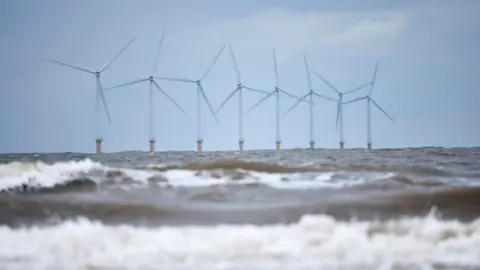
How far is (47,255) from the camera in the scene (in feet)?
20.2

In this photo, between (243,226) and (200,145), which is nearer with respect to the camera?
(243,226)

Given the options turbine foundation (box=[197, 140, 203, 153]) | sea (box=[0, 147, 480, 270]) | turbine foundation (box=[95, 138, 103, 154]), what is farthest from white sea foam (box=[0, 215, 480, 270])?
turbine foundation (box=[197, 140, 203, 153])

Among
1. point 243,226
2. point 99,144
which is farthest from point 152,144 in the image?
point 243,226

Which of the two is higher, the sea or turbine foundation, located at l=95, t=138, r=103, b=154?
turbine foundation, located at l=95, t=138, r=103, b=154

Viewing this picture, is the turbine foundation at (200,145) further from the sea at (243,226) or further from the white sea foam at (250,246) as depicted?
the white sea foam at (250,246)

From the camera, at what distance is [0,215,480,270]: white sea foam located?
5793mm

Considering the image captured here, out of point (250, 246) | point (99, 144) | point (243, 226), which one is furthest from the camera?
point (99, 144)

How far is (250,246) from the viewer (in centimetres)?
647

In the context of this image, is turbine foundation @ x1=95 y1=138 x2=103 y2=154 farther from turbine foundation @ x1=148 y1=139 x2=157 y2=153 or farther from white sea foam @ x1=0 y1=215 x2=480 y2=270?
white sea foam @ x1=0 y1=215 x2=480 y2=270

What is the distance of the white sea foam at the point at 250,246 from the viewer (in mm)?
5793

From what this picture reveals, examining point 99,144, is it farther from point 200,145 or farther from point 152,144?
point 200,145

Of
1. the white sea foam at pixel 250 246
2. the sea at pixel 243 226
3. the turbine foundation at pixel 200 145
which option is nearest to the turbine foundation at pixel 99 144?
the turbine foundation at pixel 200 145

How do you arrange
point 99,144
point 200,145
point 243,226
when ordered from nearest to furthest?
point 243,226
point 99,144
point 200,145

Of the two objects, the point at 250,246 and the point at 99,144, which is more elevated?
the point at 99,144
